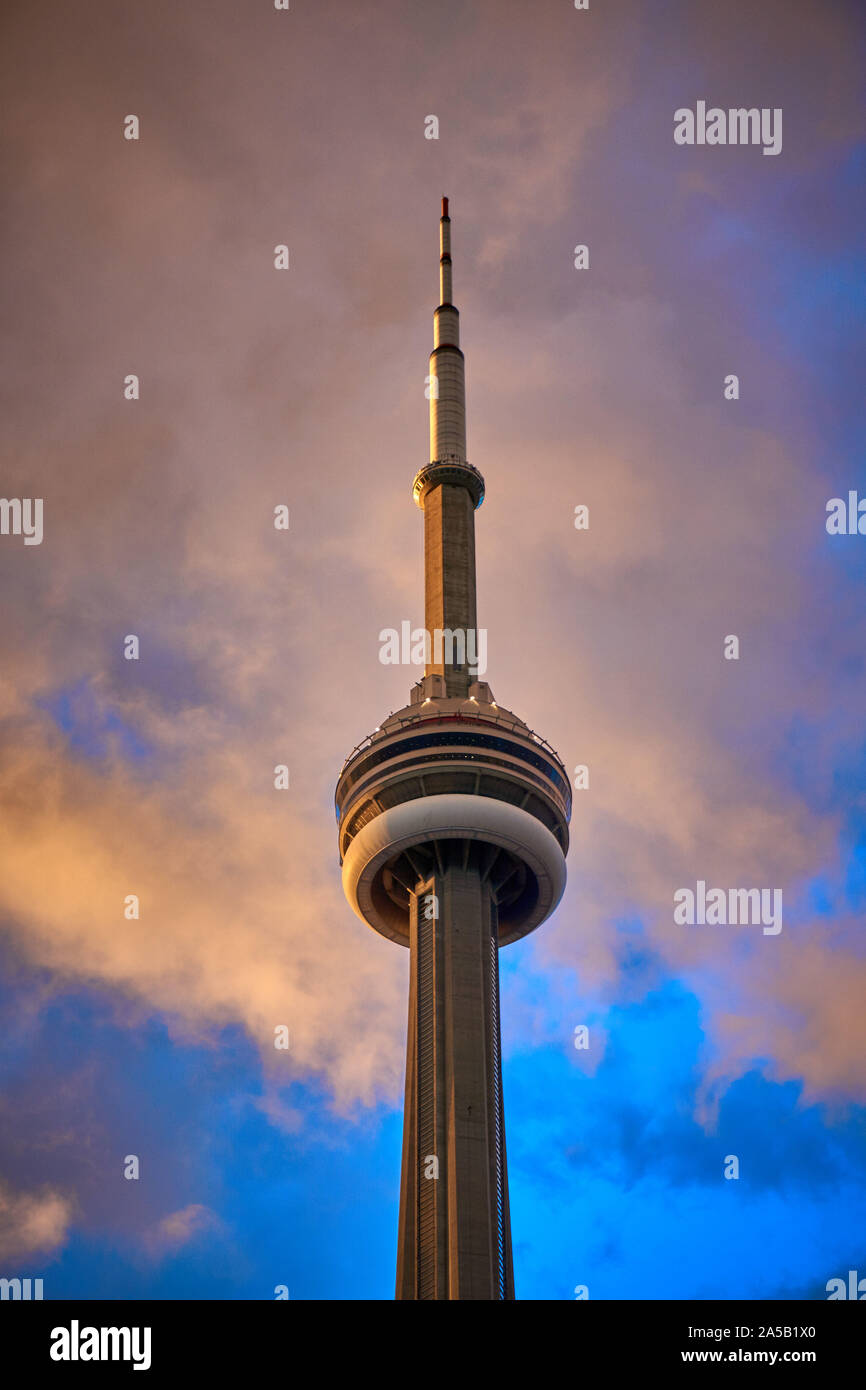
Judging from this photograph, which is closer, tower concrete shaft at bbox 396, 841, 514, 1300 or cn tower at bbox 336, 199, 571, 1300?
tower concrete shaft at bbox 396, 841, 514, 1300

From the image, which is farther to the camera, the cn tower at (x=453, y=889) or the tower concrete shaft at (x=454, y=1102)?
the cn tower at (x=453, y=889)

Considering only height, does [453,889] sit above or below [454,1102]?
above

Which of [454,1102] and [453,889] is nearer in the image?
[454,1102]
